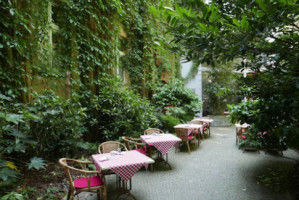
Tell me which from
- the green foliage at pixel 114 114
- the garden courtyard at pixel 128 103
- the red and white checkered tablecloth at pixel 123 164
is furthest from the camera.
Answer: the green foliage at pixel 114 114

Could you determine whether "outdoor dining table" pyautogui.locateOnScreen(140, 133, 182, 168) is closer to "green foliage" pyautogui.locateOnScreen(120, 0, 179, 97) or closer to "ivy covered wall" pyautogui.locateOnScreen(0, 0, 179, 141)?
"ivy covered wall" pyautogui.locateOnScreen(0, 0, 179, 141)

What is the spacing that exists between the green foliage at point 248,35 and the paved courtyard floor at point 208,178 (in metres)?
2.02

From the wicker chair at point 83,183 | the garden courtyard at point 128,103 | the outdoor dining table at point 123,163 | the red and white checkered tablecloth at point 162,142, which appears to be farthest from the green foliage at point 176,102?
the wicker chair at point 83,183

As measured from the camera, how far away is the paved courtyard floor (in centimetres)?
342

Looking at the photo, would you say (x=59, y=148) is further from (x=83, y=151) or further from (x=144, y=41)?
(x=144, y=41)

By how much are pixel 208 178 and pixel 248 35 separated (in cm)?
353

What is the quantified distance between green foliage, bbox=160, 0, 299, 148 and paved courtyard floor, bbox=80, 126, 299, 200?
2024mm

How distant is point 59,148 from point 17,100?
4.39 ft

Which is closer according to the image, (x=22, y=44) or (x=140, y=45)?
(x=22, y=44)

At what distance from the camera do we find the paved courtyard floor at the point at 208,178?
3416mm

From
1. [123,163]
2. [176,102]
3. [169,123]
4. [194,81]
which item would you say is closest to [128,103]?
[123,163]

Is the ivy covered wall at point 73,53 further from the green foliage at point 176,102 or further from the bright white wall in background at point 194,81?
the bright white wall in background at point 194,81

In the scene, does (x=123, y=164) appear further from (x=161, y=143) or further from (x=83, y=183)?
(x=161, y=143)

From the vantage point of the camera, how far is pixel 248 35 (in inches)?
56.0
